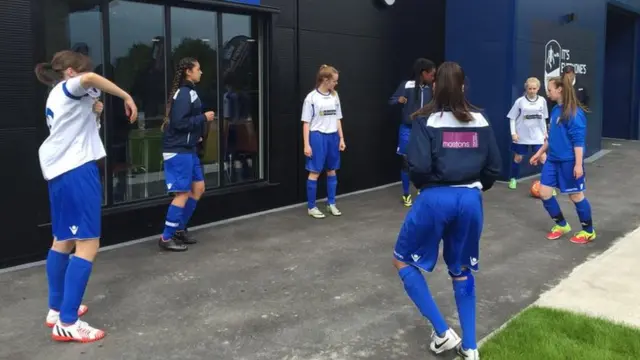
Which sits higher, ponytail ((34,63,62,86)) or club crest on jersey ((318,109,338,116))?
ponytail ((34,63,62,86))

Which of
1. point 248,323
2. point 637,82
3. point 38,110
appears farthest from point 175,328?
point 637,82

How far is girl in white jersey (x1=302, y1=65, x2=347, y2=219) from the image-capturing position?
7949 millimetres

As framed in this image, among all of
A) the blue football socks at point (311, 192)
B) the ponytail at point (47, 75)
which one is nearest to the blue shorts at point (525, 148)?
the blue football socks at point (311, 192)

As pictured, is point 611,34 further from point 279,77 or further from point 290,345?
point 290,345

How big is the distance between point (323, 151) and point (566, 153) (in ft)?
9.51

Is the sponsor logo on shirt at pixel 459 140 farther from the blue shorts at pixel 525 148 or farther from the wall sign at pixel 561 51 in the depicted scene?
the wall sign at pixel 561 51

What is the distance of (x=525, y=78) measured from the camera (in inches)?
439

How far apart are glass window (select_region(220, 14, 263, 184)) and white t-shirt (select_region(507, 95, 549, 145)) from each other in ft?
13.3

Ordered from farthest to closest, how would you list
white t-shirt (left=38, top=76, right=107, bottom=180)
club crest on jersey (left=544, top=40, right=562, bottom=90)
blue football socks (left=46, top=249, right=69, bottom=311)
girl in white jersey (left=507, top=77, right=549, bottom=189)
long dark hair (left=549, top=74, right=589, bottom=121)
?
club crest on jersey (left=544, top=40, right=562, bottom=90), girl in white jersey (left=507, top=77, right=549, bottom=189), long dark hair (left=549, top=74, right=589, bottom=121), blue football socks (left=46, top=249, right=69, bottom=311), white t-shirt (left=38, top=76, right=107, bottom=180)

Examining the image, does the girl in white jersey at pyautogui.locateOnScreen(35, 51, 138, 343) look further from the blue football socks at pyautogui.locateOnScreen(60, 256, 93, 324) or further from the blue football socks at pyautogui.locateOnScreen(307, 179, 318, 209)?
the blue football socks at pyautogui.locateOnScreen(307, 179, 318, 209)

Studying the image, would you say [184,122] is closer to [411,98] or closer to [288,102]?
[288,102]

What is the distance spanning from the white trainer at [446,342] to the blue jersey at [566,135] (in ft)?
11.3

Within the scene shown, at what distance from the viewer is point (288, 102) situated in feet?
28.0

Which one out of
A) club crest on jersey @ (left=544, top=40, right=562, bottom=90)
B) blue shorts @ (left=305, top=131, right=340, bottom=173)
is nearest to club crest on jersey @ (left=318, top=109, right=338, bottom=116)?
blue shorts @ (left=305, top=131, right=340, bottom=173)
